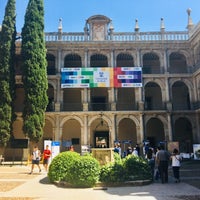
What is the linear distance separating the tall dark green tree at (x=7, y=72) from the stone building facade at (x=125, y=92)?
2.97 meters

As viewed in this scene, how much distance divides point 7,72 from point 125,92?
1218 cm

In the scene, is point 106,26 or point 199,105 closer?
point 199,105

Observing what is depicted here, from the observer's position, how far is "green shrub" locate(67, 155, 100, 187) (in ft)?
32.3

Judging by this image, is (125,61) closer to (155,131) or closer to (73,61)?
(73,61)

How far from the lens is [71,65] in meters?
28.5

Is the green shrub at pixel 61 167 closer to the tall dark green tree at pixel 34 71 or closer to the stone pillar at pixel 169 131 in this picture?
the tall dark green tree at pixel 34 71

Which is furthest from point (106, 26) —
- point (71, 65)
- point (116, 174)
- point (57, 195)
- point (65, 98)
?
point (57, 195)

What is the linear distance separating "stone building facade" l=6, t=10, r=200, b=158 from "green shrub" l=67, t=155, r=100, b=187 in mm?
14475

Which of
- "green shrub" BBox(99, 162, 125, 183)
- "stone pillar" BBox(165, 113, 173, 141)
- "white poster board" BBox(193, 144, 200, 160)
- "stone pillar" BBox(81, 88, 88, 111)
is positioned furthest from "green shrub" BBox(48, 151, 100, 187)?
"stone pillar" BBox(165, 113, 173, 141)

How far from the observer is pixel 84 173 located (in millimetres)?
9852

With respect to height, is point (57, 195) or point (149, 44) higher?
point (149, 44)

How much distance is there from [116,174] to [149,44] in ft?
62.2

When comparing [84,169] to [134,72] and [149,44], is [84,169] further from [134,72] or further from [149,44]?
[149,44]

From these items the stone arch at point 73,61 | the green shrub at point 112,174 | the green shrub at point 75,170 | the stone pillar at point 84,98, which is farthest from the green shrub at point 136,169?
the stone arch at point 73,61
